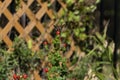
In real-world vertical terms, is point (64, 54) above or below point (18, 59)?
below

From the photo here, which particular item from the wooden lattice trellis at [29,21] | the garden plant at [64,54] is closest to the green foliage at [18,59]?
the garden plant at [64,54]

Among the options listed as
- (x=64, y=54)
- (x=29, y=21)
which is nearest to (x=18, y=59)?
(x=29, y=21)

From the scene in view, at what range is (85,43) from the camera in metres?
4.99

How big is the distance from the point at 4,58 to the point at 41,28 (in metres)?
0.68

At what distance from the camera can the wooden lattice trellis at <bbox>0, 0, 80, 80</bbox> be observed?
429 cm

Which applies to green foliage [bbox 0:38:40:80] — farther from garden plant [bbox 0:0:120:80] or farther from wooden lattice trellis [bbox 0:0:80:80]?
wooden lattice trellis [bbox 0:0:80:80]

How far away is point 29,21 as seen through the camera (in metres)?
4.53

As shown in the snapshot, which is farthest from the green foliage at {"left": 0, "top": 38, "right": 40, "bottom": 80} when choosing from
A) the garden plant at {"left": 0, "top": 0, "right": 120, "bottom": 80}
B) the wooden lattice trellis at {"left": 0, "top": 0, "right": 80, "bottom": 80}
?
the wooden lattice trellis at {"left": 0, "top": 0, "right": 80, "bottom": 80}

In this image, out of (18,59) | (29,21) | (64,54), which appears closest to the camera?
(18,59)

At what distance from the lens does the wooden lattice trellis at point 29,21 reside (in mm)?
4285

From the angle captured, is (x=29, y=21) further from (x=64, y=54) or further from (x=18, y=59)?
(x=64, y=54)

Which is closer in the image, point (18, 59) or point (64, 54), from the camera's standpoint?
point (18, 59)

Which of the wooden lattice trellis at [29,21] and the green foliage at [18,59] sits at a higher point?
the wooden lattice trellis at [29,21]

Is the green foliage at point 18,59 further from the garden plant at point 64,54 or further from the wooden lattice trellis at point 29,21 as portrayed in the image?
the wooden lattice trellis at point 29,21
